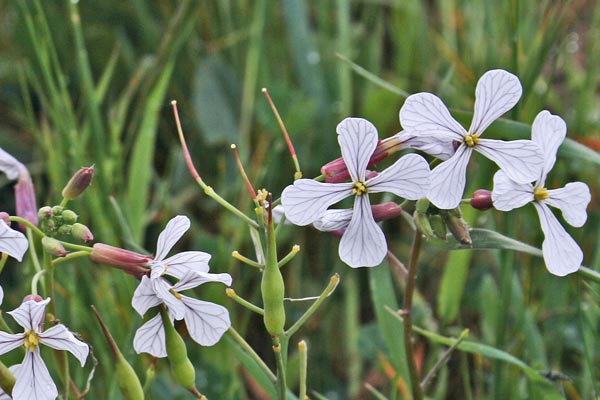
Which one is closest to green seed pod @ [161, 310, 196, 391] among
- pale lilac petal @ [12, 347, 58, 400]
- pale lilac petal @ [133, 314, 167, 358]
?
pale lilac petal @ [133, 314, 167, 358]

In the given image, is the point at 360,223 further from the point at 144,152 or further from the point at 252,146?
the point at 252,146

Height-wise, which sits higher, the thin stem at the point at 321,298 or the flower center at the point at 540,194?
the flower center at the point at 540,194

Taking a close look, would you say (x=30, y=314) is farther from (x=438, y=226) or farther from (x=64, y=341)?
(x=438, y=226)

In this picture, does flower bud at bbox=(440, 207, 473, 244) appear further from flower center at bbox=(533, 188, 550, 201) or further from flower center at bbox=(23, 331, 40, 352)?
flower center at bbox=(23, 331, 40, 352)

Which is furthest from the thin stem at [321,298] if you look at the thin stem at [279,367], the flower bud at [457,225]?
the flower bud at [457,225]

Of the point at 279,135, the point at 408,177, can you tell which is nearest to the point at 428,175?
the point at 408,177

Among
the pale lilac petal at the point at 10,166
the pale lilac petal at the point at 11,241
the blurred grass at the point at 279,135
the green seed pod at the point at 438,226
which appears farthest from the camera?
the blurred grass at the point at 279,135

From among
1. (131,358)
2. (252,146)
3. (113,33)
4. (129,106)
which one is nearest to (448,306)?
(131,358)

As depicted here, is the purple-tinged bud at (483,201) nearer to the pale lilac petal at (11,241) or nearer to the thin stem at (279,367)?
the thin stem at (279,367)
